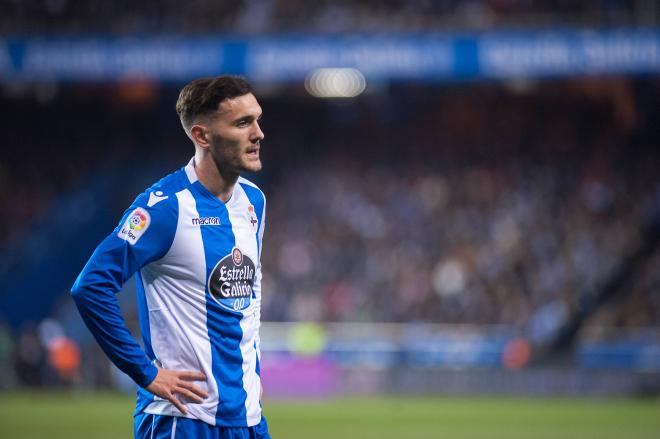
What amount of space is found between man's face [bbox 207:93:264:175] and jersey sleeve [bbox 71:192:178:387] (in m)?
0.43

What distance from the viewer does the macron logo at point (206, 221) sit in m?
4.30

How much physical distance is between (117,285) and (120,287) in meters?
0.02

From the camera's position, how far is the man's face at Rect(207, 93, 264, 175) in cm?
435

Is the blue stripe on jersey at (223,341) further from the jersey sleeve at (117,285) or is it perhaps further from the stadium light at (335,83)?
the stadium light at (335,83)

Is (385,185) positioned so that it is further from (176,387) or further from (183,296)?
(176,387)

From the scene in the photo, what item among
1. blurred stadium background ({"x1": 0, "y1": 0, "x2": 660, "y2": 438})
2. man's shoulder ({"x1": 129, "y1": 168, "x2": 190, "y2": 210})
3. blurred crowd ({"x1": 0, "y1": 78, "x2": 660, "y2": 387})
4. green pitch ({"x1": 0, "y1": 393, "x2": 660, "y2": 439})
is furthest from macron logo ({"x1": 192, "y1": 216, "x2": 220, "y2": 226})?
blurred crowd ({"x1": 0, "y1": 78, "x2": 660, "y2": 387})

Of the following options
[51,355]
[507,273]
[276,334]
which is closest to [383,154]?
[507,273]

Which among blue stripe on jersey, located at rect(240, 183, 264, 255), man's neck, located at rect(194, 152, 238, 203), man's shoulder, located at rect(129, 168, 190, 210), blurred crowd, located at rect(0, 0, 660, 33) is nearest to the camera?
man's shoulder, located at rect(129, 168, 190, 210)

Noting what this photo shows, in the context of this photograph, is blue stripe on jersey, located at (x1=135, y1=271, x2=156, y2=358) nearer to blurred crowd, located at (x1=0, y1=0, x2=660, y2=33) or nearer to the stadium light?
blurred crowd, located at (x1=0, y1=0, x2=660, y2=33)

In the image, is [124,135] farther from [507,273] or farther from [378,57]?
[507,273]

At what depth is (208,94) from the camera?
4320 millimetres

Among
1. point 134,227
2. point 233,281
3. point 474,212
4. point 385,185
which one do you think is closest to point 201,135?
point 134,227

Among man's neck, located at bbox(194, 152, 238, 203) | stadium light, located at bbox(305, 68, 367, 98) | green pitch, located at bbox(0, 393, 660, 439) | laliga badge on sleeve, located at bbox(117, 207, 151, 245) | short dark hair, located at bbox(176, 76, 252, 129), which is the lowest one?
green pitch, located at bbox(0, 393, 660, 439)

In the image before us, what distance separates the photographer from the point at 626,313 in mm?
21531
